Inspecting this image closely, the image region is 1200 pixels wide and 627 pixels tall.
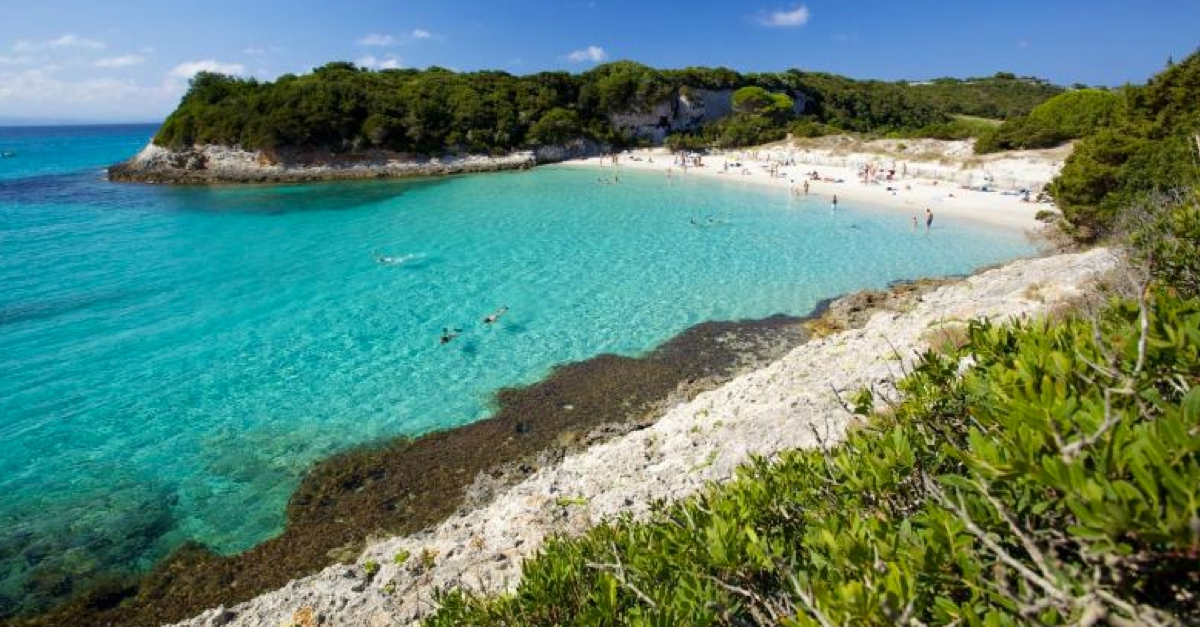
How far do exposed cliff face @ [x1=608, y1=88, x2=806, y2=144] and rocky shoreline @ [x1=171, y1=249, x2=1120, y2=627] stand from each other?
6336cm

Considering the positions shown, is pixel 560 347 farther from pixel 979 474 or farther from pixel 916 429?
pixel 979 474

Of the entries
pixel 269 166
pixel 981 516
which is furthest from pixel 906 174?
pixel 269 166

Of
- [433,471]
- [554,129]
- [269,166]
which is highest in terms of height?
[554,129]

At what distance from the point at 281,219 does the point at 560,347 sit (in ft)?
94.7

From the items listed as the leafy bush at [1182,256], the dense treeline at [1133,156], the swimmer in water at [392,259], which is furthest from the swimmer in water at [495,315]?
the dense treeline at [1133,156]

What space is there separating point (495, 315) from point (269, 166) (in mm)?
47332

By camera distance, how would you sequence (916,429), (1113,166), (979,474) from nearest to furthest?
(979,474), (916,429), (1113,166)

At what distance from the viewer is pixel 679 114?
2950 inches

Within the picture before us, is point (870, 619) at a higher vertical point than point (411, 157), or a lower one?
lower

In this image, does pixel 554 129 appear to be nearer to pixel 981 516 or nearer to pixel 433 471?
pixel 433 471

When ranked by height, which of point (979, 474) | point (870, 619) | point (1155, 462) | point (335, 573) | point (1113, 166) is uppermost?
point (1113, 166)

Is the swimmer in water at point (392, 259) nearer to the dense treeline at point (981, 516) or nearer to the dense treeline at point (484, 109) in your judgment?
the dense treeline at point (981, 516)

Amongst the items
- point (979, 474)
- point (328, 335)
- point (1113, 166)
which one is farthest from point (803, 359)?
point (1113, 166)

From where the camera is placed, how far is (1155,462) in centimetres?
188
